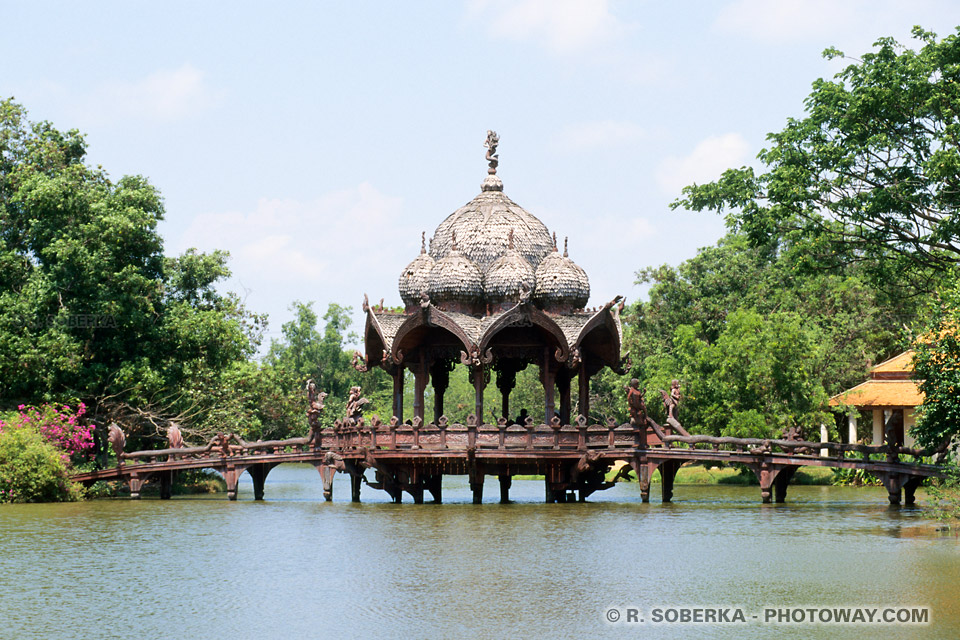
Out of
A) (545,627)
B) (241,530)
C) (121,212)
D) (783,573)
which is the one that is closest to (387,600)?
(545,627)

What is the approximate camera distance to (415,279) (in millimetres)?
33875

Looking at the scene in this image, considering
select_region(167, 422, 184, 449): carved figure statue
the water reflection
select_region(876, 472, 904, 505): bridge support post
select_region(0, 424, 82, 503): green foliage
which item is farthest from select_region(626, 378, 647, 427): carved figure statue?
select_region(0, 424, 82, 503): green foliage

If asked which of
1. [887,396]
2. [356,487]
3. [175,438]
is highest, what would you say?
[887,396]

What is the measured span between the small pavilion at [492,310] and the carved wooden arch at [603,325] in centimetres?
3

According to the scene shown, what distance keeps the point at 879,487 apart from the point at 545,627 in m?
32.1

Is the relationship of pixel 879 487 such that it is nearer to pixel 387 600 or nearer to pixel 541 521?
pixel 541 521

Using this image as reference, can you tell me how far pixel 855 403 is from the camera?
145 ft

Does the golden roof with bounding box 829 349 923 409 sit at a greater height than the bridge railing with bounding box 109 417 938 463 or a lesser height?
greater

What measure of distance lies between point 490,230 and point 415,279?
2596 millimetres

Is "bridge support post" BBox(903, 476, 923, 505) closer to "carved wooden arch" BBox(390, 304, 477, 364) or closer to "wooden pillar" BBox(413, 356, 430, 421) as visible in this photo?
"carved wooden arch" BBox(390, 304, 477, 364)

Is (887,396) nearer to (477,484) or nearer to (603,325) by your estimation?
(603,325)

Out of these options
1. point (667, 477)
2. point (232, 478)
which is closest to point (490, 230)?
point (667, 477)

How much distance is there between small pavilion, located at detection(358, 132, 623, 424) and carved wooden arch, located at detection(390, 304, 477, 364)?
26mm

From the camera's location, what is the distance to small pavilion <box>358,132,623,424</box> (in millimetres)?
32094
